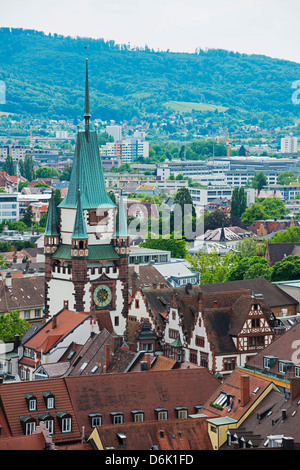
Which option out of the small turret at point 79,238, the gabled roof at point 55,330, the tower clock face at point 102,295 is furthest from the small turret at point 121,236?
the gabled roof at point 55,330

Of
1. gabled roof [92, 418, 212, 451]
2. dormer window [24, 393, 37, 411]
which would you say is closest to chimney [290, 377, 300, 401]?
gabled roof [92, 418, 212, 451]

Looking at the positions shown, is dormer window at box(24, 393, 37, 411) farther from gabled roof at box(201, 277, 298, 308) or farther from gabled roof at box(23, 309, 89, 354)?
gabled roof at box(201, 277, 298, 308)

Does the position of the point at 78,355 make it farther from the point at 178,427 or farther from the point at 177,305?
the point at 178,427

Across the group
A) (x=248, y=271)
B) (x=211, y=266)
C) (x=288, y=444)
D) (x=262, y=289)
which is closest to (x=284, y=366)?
(x=288, y=444)

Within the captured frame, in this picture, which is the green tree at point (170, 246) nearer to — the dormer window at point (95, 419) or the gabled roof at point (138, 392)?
the gabled roof at point (138, 392)

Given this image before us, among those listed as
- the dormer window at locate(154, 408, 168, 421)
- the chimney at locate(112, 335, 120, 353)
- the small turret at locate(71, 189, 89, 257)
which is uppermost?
the small turret at locate(71, 189, 89, 257)

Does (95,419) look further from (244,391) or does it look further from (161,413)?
(244,391)

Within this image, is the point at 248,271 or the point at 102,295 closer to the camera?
the point at 102,295
